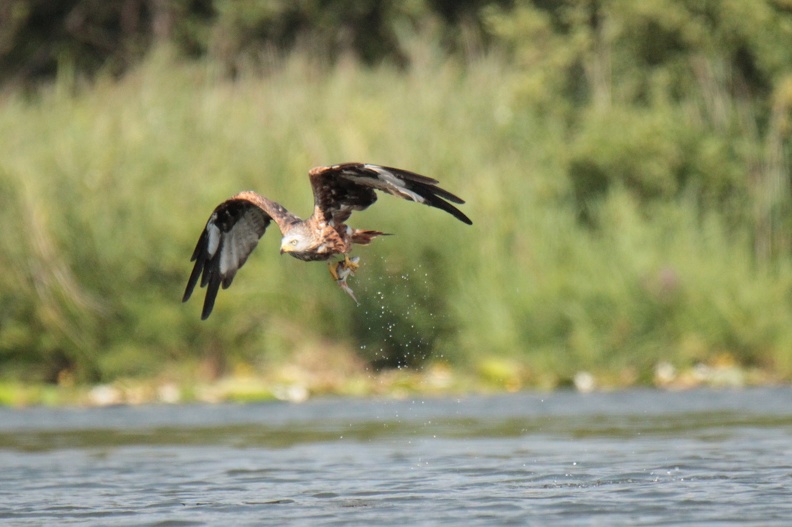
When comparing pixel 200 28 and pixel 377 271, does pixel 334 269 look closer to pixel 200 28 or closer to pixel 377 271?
pixel 377 271

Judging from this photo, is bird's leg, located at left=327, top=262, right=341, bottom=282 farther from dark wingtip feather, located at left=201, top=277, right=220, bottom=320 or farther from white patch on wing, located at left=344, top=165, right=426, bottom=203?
dark wingtip feather, located at left=201, top=277, right=220, bottom=320

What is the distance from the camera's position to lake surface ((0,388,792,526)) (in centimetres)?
892

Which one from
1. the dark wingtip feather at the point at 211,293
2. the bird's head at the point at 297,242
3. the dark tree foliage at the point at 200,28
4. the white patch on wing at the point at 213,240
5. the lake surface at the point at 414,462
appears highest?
the dark tree foliage at the point at 200,28

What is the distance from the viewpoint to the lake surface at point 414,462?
892 cm

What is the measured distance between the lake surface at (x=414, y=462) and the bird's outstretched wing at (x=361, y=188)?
5.74ft

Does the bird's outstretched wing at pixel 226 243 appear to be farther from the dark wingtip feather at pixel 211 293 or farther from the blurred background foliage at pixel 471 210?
the blurred background foliage at pixel 471 210

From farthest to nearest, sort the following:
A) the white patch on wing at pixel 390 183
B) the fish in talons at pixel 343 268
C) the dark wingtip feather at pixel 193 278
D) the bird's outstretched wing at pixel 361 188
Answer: the dark wingtip feather at pixel 193 278, the fish in talons at pixel 343 268, the white patch on wing at pixel 390 183, the bird's outstretched wing at pixel 361 188

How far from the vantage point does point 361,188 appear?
404 inches

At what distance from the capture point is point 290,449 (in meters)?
12.2

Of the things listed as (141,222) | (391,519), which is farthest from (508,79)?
(391,519)

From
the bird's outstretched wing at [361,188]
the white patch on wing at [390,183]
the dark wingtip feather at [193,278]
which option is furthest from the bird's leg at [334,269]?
the dark wingtip feather at [193,278]

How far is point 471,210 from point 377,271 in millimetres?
1212

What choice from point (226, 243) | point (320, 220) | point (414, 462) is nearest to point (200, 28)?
point (226, 243)

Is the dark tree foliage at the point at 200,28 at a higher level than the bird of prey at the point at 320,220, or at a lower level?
higher
